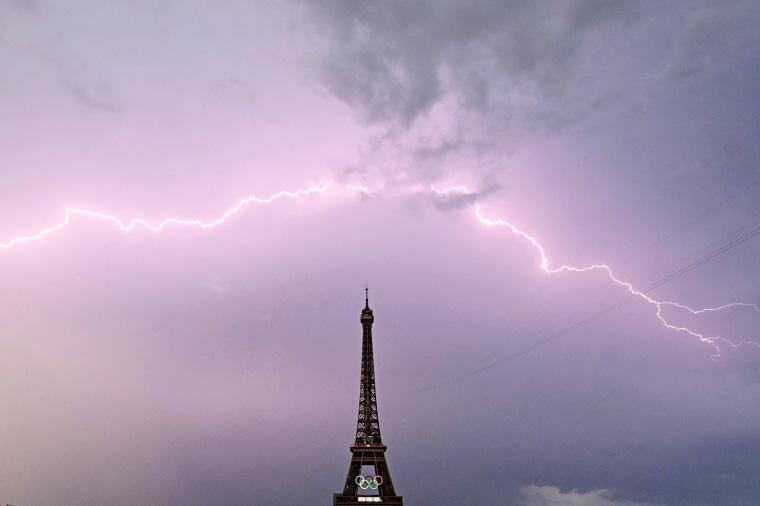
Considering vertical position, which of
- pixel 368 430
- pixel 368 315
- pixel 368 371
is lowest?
pixel 368 430

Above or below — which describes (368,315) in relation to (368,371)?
above

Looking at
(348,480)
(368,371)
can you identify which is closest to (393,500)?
(348,480)

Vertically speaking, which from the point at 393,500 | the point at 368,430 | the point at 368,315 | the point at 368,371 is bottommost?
the point at 393,500

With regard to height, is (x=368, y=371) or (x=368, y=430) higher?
(x=368, y=371)

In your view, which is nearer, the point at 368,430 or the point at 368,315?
the point at 368,430

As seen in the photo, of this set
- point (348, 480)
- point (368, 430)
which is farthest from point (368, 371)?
point (348, 480)

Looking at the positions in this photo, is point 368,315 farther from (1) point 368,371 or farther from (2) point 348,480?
(2) point 348,480
